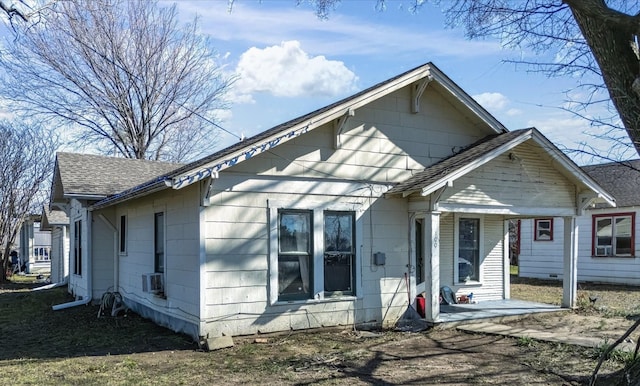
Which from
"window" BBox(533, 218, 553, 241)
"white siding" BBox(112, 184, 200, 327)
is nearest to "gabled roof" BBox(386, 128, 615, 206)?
"white siding" BBox(112, 184, 200, 327)

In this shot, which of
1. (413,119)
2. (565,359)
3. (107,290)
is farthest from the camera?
(107,290)

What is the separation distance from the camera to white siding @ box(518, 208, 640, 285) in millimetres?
18516

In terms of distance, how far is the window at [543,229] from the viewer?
21.1 m

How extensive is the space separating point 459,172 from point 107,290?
31.9 feet

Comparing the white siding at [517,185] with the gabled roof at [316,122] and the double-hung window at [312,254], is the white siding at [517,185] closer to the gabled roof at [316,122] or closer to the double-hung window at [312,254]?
the gabled roof at [316,122]

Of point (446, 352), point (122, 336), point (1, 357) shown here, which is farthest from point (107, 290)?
point (446, 352)

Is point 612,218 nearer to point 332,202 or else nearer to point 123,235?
point 332,202

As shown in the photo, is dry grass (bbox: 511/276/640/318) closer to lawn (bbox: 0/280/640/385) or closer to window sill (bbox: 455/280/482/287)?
window sill (bbox: 455/280/482/287)

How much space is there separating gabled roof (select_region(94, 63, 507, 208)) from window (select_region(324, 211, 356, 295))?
1.73m

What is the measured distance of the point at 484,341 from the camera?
913 centimetres

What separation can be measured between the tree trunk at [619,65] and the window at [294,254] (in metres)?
5.89

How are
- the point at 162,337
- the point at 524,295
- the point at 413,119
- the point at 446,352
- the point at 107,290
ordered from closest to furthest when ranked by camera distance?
the point at 446,352, the point at 162,337, the point at 413,119, the point at 107,290, the point at 524,295

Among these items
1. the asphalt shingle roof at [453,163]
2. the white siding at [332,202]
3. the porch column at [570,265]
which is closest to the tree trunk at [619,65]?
the asphalt shingle roof at [453,163]

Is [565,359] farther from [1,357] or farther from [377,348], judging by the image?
[1,357]
